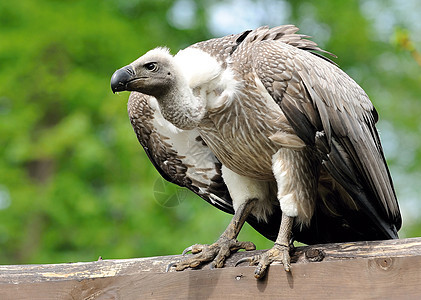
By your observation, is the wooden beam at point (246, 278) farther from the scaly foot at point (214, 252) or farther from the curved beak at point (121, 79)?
the curved beak at point (121, 79)

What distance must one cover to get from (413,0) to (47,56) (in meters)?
5.93

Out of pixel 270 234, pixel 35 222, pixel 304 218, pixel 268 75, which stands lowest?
pixel 35 222

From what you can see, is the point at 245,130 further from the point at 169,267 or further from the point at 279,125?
the point at 169,267

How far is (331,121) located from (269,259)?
0.62 metres

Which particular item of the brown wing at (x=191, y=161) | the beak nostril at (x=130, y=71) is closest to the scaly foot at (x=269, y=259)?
the brown wing at (x=191, y=161)

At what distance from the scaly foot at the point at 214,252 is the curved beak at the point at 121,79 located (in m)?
0.78

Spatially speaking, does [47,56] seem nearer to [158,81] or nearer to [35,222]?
[35,222]

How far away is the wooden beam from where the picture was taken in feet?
7.48

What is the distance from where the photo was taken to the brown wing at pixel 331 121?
2.70 metres

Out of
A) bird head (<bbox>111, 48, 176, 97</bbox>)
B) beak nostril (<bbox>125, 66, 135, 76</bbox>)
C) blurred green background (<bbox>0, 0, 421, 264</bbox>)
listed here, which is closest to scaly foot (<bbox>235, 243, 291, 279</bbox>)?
bird head (<bbox>111, 48, 176, 97</bbox>)

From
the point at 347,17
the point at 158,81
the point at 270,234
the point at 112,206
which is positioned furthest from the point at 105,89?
the point at 158,81

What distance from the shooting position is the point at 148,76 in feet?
8.80

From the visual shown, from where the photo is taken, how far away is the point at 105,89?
322 inches

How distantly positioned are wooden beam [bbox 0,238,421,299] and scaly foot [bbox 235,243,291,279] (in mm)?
26
